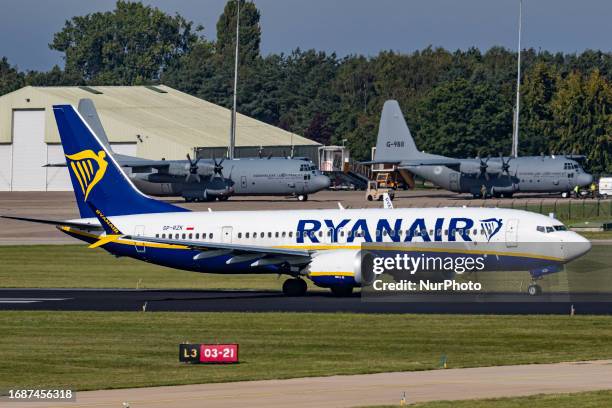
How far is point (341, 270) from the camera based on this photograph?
1849 inches

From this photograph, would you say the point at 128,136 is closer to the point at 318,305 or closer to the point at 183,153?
the point at 183,153

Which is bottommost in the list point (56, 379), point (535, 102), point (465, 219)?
point (56, 379)

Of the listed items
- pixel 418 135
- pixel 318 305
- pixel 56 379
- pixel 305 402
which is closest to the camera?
pixel 305 402

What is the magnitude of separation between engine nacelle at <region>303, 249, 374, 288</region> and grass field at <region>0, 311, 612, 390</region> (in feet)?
17.5

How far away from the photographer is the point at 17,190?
15700 cm

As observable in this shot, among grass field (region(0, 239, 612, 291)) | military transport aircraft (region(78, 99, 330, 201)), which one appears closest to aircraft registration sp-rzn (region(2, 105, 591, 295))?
grass field (region(0, 239, 612, 291))

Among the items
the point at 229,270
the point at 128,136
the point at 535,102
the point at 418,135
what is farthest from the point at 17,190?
the point at 229,270

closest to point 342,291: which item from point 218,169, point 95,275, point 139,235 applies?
point 139,235

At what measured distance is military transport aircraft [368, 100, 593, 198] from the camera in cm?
12569

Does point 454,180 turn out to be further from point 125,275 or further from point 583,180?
point 125,275

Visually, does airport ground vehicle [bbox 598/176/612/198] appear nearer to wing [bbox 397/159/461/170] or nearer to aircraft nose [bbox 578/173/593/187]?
aircraft nose [bbox 578/173/593/187]

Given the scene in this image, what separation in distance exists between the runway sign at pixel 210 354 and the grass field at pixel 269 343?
320 mm

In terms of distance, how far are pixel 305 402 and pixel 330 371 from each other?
5171 millimetres

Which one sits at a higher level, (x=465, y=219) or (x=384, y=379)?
(x=465, y=219)
